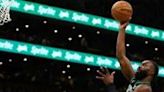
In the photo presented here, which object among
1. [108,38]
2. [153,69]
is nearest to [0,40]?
[108,38]

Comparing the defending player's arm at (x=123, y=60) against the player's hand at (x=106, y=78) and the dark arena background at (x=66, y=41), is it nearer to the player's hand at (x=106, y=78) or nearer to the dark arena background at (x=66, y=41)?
the player's hand at (x=106, y=78)

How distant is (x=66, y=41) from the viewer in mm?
15805

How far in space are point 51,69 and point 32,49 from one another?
1980 millimetres

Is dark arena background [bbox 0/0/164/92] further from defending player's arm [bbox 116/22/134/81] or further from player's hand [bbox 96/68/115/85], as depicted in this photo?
player's hand [bbox 96/68/115/85]

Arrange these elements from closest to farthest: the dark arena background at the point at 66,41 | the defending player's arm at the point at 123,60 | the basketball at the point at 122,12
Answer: the defending player's arm at the point at 123,60 → the basketball at the point at 122,12 → the dark arena background at the point at 66,41

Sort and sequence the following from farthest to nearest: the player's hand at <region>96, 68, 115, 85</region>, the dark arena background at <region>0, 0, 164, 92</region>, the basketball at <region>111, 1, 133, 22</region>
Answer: the dark arena background at <region>0, 0, 164, 92</region>
the basketball at <region>111, 1, 133, 22</region>
the player's hand at <region>96, 68, 115, 85</region>

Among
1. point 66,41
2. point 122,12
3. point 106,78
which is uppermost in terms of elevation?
point 122,12

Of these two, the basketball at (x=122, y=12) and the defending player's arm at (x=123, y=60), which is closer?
the defending player's arm at (x=123, y=60)

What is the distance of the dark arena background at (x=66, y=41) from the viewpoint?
46.4 ft

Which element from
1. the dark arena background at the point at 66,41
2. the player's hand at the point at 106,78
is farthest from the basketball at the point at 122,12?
the dark arena background at the point at 66,41

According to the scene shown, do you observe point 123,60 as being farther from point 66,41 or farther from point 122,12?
point 66,41

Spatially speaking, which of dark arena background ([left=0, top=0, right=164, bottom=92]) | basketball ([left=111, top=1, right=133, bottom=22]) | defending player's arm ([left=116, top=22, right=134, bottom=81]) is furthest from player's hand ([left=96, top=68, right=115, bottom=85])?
dark arena background ([left=0, top=0, right=164, bottom=92])

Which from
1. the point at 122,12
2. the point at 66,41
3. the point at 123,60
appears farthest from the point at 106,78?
the point at 66,41

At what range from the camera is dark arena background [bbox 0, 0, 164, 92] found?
14133mm
